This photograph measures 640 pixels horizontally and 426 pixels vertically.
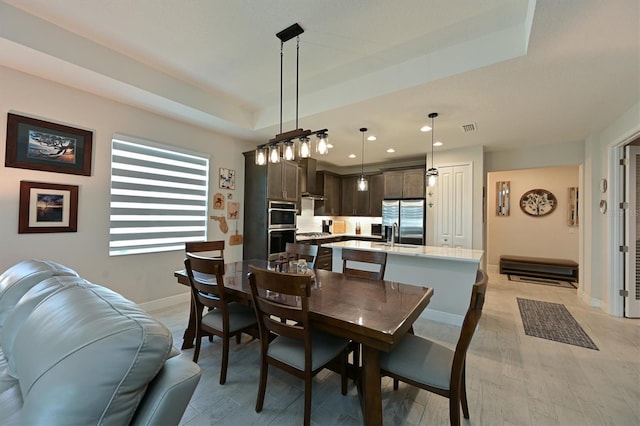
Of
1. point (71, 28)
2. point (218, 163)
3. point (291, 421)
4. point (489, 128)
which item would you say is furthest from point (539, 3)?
point (218, 163)

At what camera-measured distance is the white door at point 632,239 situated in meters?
3.59

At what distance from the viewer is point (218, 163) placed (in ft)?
14.4

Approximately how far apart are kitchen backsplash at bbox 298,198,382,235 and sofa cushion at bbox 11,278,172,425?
17.7ft

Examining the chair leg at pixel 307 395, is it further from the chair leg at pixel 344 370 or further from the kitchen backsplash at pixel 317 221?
the kitchen backsplash at pixel 317 221

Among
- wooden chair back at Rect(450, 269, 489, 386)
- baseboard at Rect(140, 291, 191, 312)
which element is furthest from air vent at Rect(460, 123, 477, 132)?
baseboard at Rect(140, 291, 191, 312)

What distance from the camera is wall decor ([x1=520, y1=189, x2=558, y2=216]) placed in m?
6.42

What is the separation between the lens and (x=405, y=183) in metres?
5.54

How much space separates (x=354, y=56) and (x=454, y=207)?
3409 mm

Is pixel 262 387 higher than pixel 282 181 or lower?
lower

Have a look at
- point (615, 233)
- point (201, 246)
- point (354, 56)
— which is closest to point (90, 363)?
point (201, 246)

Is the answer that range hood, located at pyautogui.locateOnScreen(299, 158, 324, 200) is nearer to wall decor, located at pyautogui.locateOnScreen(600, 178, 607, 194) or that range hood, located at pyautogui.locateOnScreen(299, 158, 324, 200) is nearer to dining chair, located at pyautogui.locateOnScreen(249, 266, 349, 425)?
dining chair, located at pyautogui.locateOnScreen(249, 266, 349, 425)

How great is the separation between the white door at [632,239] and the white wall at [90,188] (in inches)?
237

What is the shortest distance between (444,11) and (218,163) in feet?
11.7

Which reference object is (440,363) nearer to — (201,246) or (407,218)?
(201,246)
